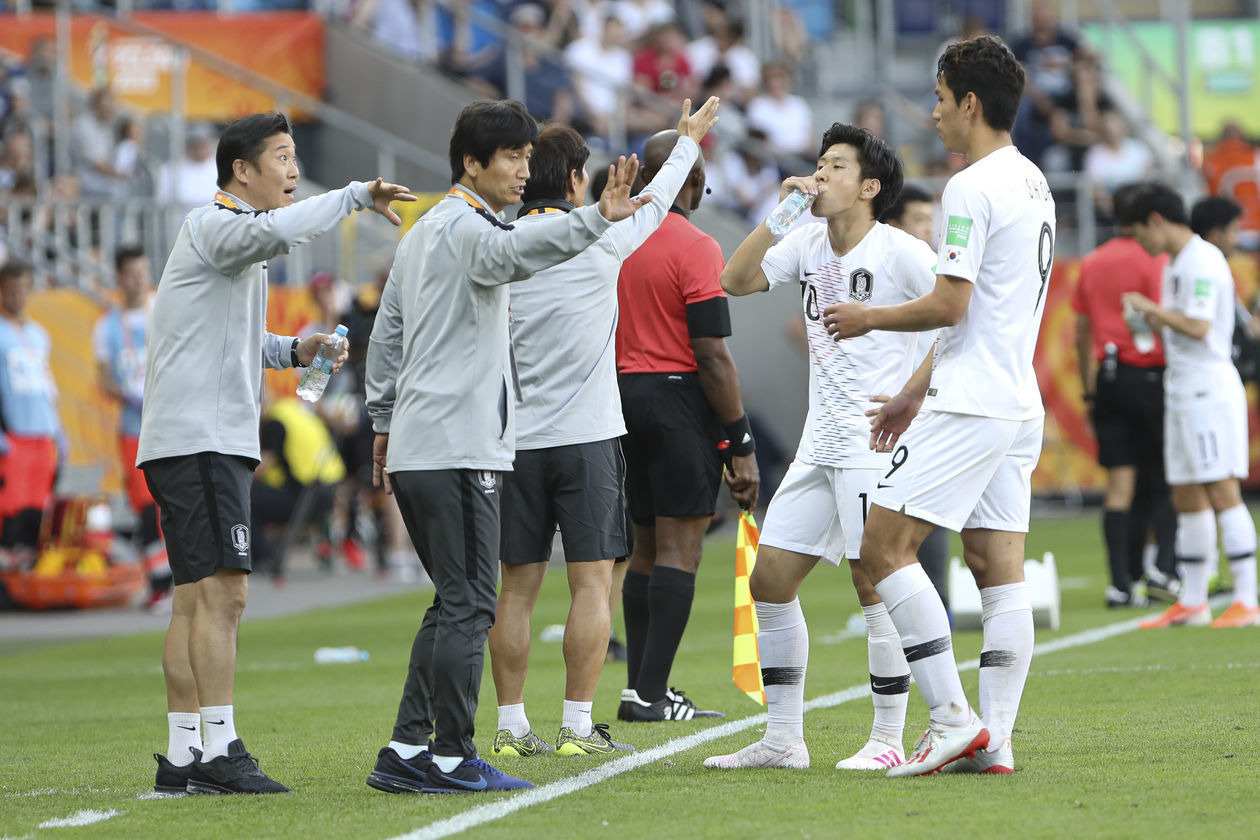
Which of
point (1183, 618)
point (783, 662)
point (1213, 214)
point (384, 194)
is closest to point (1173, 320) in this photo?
point (1213, 214)

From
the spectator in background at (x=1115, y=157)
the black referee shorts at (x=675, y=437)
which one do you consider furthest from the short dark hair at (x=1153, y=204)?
the spectator in background at (x=1115, y=157)

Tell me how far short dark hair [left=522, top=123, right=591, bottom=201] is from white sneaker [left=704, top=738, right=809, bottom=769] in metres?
2.21

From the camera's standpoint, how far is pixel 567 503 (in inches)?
262

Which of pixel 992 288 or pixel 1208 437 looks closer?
pixel 992 288

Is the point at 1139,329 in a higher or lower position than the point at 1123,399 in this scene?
higher

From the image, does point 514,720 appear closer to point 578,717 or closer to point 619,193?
point 578,717

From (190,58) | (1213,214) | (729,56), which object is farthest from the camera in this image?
(729,56)

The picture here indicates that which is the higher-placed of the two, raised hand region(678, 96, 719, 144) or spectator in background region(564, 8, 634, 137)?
spectator in background region(564, 8, 634, 137)

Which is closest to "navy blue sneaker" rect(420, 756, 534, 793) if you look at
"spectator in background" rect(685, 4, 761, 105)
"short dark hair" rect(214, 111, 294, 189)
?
"short dark hair" rect(214, 111, 294, 189)

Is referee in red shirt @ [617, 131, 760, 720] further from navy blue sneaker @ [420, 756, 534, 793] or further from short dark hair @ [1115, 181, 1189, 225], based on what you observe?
short dark hair @ [1115, 181, 1189, 225]

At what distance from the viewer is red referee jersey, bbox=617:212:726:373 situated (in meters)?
7.53

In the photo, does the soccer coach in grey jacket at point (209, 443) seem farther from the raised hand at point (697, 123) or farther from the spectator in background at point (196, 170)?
the spectator in background at point (196, 170)

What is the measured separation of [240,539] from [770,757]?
195 centimetres

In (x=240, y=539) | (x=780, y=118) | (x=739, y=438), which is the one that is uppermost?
(x=780, y=118)
